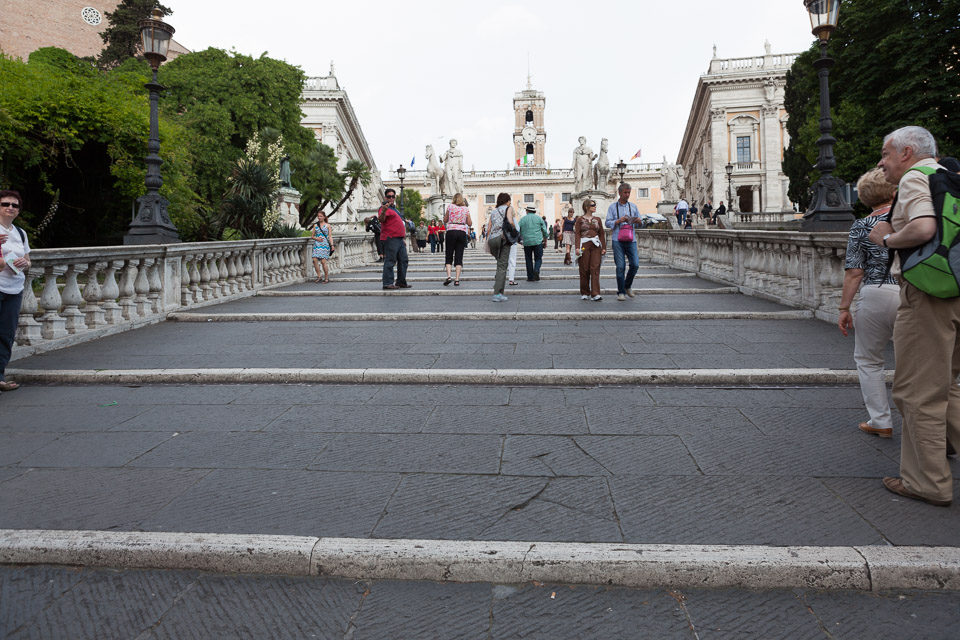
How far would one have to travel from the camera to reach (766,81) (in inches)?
2298

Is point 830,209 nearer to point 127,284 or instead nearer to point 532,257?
point 532,257

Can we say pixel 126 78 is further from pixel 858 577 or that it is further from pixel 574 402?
pixel 858 577

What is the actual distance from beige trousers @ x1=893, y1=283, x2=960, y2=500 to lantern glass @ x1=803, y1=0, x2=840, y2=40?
1066cm

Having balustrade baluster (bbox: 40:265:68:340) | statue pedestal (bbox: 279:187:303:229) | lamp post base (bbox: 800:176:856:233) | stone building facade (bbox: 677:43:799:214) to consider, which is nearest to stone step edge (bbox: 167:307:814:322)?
balustrade baluster (bbox: 40:265:68:340)

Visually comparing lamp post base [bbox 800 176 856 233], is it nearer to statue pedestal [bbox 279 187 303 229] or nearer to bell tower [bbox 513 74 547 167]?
statue pedestal [bbox 279 187 303 229]

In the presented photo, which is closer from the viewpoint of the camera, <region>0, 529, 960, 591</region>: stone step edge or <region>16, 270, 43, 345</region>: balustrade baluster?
<region>0, 529, 960, 591</region>: stone step edge

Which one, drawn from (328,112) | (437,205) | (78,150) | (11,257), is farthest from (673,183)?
(11,257)

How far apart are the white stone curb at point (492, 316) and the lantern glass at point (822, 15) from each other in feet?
19.8

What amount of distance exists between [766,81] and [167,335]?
62.1 m

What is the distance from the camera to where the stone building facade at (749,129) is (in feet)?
192

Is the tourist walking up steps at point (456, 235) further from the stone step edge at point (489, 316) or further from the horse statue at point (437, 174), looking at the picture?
the horse statue at point (437, 174)

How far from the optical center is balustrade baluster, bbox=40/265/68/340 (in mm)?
7078

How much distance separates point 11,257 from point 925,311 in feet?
21.9

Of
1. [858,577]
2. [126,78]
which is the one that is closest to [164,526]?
[858,577]
